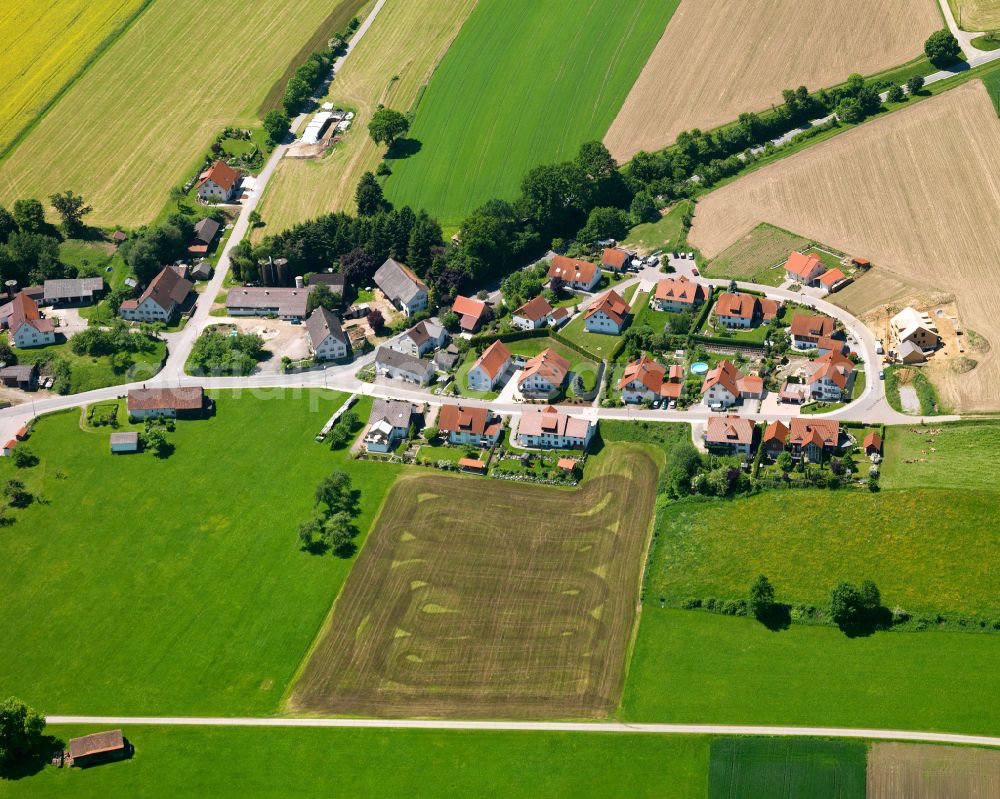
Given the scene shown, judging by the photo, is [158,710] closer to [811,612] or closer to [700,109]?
[811,612]

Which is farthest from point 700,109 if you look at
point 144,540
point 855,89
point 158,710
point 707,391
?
point 158,710

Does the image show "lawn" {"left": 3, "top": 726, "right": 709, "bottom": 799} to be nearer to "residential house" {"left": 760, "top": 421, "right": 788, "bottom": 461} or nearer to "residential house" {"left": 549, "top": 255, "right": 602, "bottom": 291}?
"residential house" {"left": 760, "top": 421, "right": 788, "bottom": 461}

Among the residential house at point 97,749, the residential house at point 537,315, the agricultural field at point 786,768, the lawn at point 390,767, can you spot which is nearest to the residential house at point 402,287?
the residential house at point 537,315

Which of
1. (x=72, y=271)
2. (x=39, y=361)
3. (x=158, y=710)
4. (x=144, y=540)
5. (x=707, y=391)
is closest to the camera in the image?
(x=158, y=710)

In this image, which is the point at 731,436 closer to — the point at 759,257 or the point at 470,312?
the point at 759,257

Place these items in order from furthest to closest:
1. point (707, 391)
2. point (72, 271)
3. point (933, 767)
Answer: point (72, 271) < point (707, 391) < point (933, 767)

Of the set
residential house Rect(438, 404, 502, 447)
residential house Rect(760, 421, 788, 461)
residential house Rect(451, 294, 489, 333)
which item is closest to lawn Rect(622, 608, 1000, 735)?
residential house Rect(760, 421, 788, 461)

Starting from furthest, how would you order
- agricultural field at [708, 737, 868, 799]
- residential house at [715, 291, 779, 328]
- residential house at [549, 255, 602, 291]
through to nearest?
residential house at [549, 255, 602, 291] → residential house at [715, 291, 779, 328] → agricultural field at [708, 737, 868, 799]
